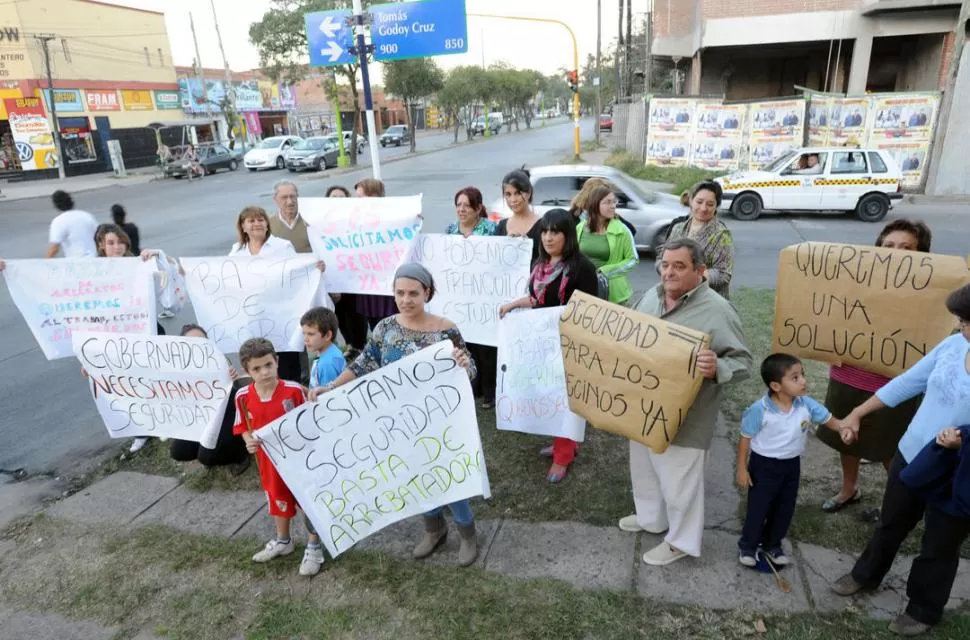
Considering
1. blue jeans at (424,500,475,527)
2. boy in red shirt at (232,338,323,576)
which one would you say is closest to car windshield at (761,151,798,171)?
blue jeans at (424,500,475,527)

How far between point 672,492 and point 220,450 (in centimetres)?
310

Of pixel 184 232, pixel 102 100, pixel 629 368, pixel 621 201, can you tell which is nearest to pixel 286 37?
pixel 102 100

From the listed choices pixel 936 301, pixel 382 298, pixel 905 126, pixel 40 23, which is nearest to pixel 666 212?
pixel 382 298

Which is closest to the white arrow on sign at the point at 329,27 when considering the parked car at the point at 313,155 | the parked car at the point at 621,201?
the parked car at the point at 621,201

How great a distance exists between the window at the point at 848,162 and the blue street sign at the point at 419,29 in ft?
27.6

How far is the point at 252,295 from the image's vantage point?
15.3 feet

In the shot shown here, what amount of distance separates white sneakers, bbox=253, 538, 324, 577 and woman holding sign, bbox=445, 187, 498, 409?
197 cm

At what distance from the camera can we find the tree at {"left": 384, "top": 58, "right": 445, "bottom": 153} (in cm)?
3538

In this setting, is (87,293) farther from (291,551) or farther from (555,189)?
(555,189)

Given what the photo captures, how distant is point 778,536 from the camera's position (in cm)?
310

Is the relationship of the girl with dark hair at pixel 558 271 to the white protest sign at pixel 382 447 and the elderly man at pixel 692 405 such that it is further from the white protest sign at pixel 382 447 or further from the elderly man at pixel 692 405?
the white protest sign at pixel 382 447

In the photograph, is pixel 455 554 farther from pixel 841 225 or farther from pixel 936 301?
pixel 841 225

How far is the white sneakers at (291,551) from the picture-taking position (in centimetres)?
333

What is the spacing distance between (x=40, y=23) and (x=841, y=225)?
3586 centimetres
